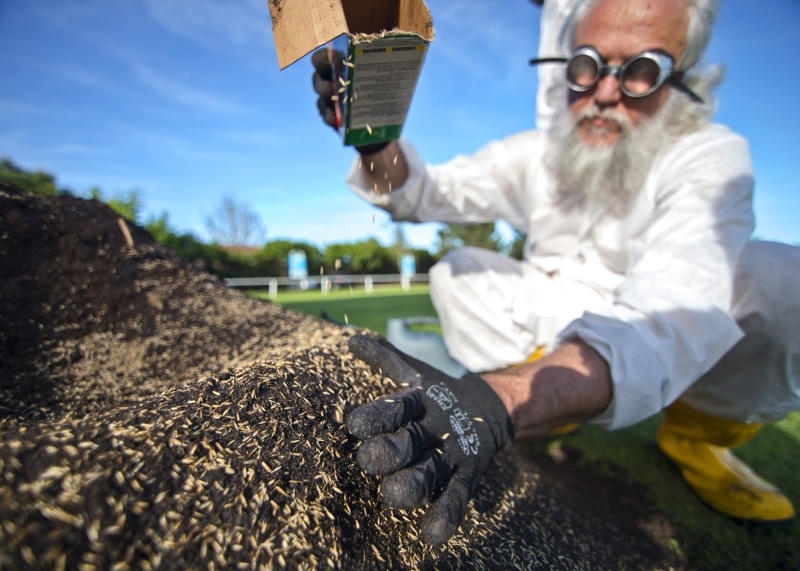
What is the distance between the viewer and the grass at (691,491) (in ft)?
5.84

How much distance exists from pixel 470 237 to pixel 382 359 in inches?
1233

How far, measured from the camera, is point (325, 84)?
1.89 meters

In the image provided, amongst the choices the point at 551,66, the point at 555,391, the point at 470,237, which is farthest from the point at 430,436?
the point at 470,237

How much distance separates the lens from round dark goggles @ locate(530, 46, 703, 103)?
7.86 feet

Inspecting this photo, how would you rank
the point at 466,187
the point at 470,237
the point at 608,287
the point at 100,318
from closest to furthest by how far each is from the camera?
the point at 100,318
the point at 608,287
the point at 466,187
the point at 470,237

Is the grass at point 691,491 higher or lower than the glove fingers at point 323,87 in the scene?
lower

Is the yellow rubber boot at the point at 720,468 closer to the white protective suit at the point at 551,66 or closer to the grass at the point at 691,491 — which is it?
the grass at the point at 691,491

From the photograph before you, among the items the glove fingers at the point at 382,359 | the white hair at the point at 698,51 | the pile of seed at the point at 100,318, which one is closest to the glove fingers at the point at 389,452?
the glove fingers at the point at 382,359

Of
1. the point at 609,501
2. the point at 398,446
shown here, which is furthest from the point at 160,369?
the point at 609,501

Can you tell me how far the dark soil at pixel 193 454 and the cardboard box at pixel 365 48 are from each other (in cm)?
104

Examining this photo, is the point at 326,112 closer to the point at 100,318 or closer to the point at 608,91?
the point at 100,318

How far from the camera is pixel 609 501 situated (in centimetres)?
211

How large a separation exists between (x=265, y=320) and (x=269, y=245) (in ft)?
78.1

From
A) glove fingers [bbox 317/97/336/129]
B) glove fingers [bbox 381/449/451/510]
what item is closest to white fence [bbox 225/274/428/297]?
glove fingers [bbox 317/97/336/129]
